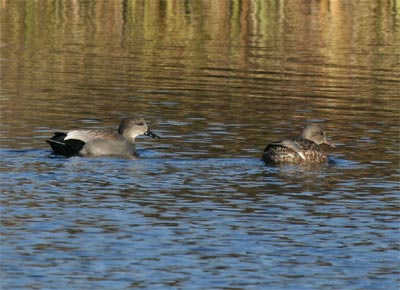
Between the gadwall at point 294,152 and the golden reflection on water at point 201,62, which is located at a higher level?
the golden reflection on water at point 201,62

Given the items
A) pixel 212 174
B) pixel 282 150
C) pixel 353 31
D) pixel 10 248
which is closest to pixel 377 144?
pixel 282 150

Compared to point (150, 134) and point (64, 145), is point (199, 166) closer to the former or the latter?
point (64, 145)

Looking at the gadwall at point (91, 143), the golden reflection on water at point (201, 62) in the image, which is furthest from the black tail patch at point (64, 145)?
the golden reflection on water at point (201, 62)

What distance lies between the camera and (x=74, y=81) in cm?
2516

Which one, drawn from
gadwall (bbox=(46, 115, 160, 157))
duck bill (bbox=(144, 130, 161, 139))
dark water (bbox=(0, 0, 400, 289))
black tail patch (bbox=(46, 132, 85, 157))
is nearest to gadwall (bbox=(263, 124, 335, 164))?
dark water (bbox=(0, 0, 400, 289))

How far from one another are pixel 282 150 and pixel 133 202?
316 centimetres

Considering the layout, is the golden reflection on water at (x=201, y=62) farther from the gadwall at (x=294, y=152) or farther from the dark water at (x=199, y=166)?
the gadwall at (x=294, y=152)

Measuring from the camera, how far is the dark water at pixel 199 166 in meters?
12.2

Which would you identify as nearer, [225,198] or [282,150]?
[225,198]

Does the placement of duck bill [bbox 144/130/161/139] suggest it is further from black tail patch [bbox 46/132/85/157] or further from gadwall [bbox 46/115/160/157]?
black tail patch [bbox 46/132/85/157]

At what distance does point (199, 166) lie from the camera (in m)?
17.0

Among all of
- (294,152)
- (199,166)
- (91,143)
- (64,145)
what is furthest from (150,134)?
(294,152)

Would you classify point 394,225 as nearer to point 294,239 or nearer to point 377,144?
point 294,239

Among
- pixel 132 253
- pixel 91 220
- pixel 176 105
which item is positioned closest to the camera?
pixel 132 253
